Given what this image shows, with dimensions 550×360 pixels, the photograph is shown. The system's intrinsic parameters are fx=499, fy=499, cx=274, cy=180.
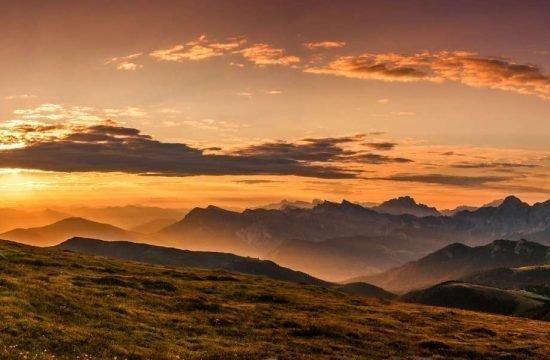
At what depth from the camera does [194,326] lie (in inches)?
2109

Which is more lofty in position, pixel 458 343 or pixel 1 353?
pixel 1 353

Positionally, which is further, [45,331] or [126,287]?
[126,287]

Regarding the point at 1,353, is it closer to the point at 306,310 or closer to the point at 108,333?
the point at 108,333

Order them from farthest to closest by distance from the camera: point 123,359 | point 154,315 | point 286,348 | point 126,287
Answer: point 126,287 < point 154,315 < point 286,348 < point 123,359

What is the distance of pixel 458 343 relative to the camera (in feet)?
221

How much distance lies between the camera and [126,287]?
2889 inches

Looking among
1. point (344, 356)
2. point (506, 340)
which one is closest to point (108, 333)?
point (344, 356)

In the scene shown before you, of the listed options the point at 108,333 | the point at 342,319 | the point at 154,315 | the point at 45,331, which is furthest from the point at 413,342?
the point at 45,331

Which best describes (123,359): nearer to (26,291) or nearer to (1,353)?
(1,353)

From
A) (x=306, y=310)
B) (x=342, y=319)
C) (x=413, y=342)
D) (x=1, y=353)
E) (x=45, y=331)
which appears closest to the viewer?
(x=1, y=353)

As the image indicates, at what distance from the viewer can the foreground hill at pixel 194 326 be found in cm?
3916

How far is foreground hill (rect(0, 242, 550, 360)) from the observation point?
39156mm

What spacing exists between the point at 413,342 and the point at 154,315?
32830 mm

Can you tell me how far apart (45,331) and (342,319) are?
Answer: 50033 mm
